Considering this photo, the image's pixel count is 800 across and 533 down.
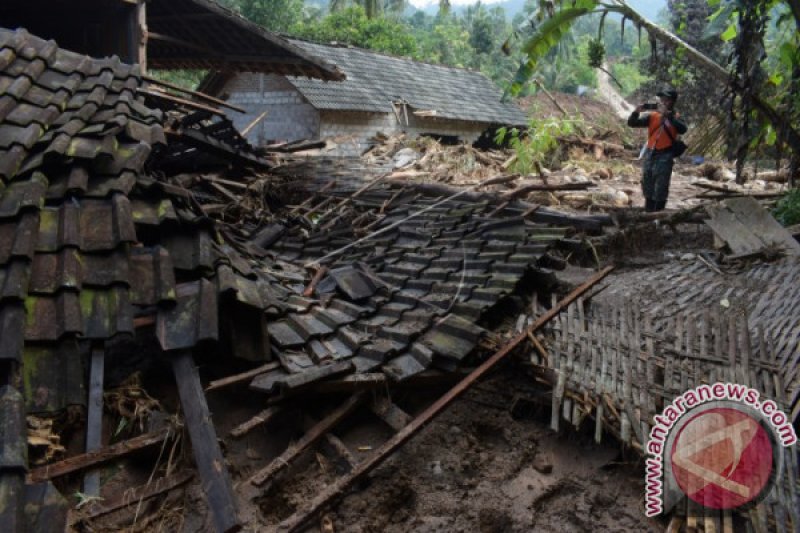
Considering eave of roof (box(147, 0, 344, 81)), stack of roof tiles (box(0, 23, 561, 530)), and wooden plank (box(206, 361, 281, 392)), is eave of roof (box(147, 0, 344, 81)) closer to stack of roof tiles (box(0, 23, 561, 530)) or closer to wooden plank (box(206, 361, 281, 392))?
stack of roof tiles (box(0, 23, 561, 530))

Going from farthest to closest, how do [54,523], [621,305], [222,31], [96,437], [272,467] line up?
[222,31] → [621,305] → [272,467] → [96,437] → [54,523]

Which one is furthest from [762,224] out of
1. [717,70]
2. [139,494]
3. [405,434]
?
[139,494]

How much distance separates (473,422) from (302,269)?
261 centimetres

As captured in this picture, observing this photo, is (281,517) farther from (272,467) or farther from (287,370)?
(287,370)

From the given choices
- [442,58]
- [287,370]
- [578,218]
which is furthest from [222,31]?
[442,58]

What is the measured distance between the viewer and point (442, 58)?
36094mm

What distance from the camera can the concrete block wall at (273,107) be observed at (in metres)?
16.6

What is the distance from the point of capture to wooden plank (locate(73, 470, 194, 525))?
2959 mm

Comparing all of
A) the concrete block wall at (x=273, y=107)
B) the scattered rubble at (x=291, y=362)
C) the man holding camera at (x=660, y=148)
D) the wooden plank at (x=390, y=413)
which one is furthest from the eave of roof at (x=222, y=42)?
the wooden plank at (x=390, y=413)

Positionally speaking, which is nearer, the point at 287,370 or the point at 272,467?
the point at 272,467

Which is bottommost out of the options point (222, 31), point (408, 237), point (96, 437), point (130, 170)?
point (96, 437)

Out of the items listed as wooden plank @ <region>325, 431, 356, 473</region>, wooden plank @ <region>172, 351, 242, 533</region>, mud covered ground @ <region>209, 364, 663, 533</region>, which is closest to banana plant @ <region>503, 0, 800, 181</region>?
mud covered ground @ <region>209, 364, 663, 533</region>

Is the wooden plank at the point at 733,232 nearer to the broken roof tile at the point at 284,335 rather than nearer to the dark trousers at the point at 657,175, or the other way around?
the dark trousers at the point at 657,175

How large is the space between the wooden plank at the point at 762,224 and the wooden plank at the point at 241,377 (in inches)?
219
